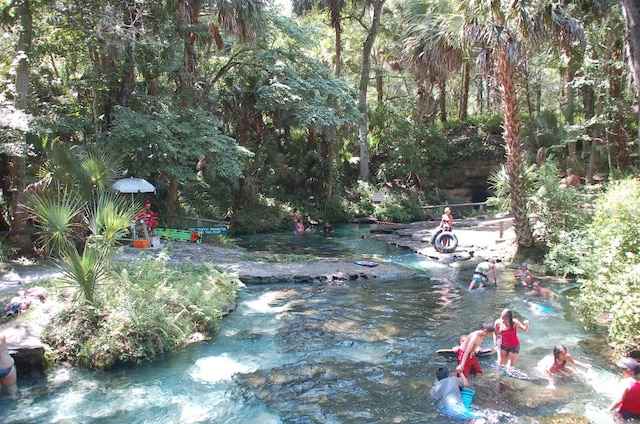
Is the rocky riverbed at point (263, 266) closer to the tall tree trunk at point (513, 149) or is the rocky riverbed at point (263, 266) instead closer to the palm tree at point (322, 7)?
the tall tree trunk at point (513, 149)

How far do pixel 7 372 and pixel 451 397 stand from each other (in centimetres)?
604

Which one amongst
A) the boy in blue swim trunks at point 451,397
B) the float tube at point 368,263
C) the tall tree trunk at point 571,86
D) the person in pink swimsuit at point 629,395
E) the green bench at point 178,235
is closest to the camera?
the person in pink swimsuit at point 629,395

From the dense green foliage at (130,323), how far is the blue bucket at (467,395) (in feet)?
15.3

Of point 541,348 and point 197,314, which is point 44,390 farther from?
point 541,348

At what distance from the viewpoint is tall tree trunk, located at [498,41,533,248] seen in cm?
1414

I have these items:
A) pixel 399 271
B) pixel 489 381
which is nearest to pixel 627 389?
pixel 489 381

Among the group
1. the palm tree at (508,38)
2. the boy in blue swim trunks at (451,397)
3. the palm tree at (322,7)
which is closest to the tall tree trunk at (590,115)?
the palm tree at (508,38)

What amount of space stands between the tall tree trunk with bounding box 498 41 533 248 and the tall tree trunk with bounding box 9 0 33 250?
11.6 meters

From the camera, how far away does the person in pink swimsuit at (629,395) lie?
6617mm

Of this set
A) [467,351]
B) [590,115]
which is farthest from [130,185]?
[590,115]

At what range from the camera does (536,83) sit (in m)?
32.1

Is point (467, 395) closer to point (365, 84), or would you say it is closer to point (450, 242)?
point (450, 242)

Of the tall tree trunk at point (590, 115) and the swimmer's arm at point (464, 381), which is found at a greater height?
the tall tree trunk at point (590, 115)

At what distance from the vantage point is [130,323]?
8297 millimetres
